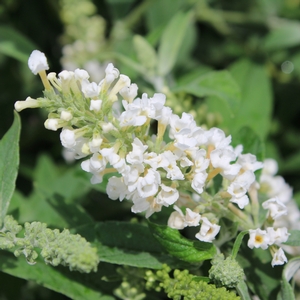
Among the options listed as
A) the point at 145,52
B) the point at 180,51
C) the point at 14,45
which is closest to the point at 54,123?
the point at 145,52

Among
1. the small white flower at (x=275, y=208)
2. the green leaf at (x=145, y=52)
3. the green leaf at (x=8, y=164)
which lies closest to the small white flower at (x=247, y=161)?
the small white flower at (x=275, y=208)

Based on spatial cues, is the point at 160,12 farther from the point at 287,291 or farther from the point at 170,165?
the point at 287,291

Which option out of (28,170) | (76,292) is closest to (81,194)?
(28,170)

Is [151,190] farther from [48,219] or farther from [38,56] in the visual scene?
[48,219]

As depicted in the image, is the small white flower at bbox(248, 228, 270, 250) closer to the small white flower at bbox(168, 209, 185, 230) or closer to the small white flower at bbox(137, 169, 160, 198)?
the small white flower at bbox(168, 209, 185, 230)

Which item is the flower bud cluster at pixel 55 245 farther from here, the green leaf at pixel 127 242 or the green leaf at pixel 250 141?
the green leaf at pixel 250 141

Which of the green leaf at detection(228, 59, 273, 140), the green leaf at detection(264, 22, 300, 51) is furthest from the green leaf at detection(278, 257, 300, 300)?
the green leaf at detection(264, 22, 300, 51)
